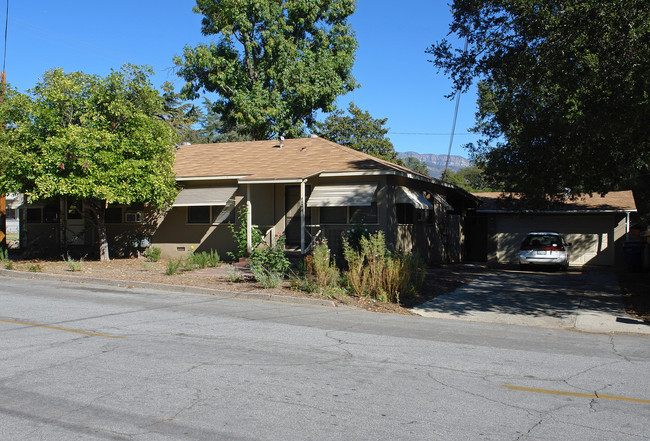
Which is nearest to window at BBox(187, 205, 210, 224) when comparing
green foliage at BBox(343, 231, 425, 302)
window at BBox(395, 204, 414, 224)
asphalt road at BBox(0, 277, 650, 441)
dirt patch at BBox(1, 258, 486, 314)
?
dirt patch at BBox(1, 258, 486, 314)

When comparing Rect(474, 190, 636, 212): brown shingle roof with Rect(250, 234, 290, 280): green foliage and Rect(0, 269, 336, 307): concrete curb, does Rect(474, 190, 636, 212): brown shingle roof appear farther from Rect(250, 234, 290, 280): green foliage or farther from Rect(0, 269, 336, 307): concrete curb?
Rect(0, 269, 336, 307): concrete curb

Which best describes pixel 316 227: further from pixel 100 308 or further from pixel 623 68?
pixel 623 68

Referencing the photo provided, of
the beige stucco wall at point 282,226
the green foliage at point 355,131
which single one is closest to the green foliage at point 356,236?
the beige stucco wall at point 282,226

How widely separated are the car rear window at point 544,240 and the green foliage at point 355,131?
1831 cm

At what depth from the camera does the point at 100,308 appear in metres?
10.6

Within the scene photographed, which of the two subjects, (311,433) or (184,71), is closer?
(311,433)

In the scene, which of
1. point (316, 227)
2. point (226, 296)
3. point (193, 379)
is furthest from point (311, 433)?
point (316, 227)

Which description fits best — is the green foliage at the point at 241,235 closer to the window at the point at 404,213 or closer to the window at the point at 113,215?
the window at the point at 404,213

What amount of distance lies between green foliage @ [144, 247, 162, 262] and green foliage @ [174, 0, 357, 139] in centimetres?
1082

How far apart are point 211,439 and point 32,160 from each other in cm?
1494

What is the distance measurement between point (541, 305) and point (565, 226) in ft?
49.3

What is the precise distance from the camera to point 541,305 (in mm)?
12320

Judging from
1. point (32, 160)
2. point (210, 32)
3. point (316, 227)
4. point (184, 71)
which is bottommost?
point (316, 227)

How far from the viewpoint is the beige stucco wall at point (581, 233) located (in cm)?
2483
